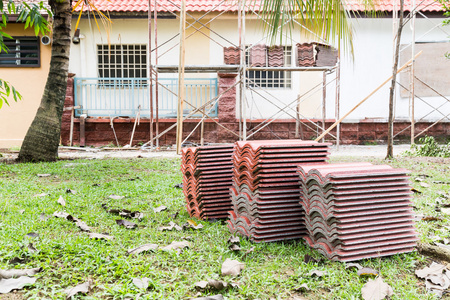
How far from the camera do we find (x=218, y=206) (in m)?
3.89

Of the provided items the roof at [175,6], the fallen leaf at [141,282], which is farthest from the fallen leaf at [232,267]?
the roof at [175,6]

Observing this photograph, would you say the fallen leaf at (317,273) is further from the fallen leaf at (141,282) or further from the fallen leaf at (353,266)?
the fallen leaf at (141,282)

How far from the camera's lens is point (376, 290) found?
2.33 metres

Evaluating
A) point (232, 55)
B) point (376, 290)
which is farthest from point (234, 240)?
point (232, 55)

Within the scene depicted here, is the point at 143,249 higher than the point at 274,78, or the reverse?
the point at 274,78

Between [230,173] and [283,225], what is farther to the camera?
[230,173]

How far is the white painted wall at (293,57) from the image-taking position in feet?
42.4

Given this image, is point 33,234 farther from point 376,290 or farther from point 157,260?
point 376,290

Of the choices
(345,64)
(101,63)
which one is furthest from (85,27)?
(345,64)

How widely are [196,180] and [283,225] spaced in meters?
1.05

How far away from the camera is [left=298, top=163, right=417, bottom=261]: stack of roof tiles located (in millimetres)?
2773

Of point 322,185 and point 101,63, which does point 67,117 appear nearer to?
point 101,63

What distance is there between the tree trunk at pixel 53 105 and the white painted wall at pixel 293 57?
16.0 ft

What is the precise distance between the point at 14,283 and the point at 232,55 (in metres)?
9.40
